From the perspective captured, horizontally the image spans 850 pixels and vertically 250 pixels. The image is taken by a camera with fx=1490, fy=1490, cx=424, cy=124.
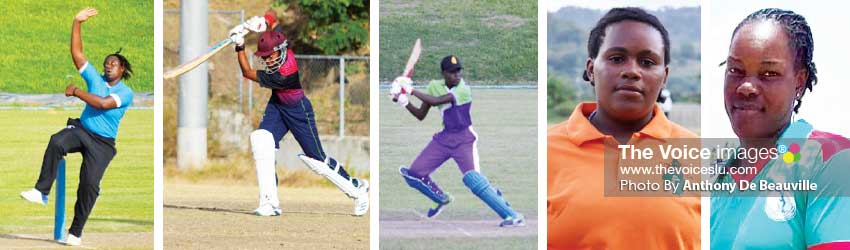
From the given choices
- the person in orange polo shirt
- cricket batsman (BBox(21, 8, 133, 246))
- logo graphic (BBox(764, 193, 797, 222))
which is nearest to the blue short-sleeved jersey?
cricket batsman (BBox(21, 8, 133, 246))

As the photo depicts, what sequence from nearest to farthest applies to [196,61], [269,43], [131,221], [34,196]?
[34,196] → [131,221] → [269,43] → [196,61]

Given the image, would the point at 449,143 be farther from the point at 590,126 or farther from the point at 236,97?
the point at 236,97

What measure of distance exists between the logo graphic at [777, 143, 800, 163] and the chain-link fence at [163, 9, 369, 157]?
270 centimetres

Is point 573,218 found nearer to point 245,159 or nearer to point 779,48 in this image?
point 779,48

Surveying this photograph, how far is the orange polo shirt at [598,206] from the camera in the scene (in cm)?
840

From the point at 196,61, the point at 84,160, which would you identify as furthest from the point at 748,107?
the point at 84,160

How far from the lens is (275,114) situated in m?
9.17

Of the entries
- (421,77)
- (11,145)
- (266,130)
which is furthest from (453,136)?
(11,145)

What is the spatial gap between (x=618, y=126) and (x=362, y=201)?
1.73 metres

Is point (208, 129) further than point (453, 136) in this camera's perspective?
Yes

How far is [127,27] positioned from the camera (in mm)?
8984

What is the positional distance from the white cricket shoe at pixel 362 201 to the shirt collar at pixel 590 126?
1.43m

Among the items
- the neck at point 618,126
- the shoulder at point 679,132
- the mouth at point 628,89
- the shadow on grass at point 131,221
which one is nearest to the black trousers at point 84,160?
the shadow on grass at point 131,221

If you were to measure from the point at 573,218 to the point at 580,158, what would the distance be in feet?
1.13
